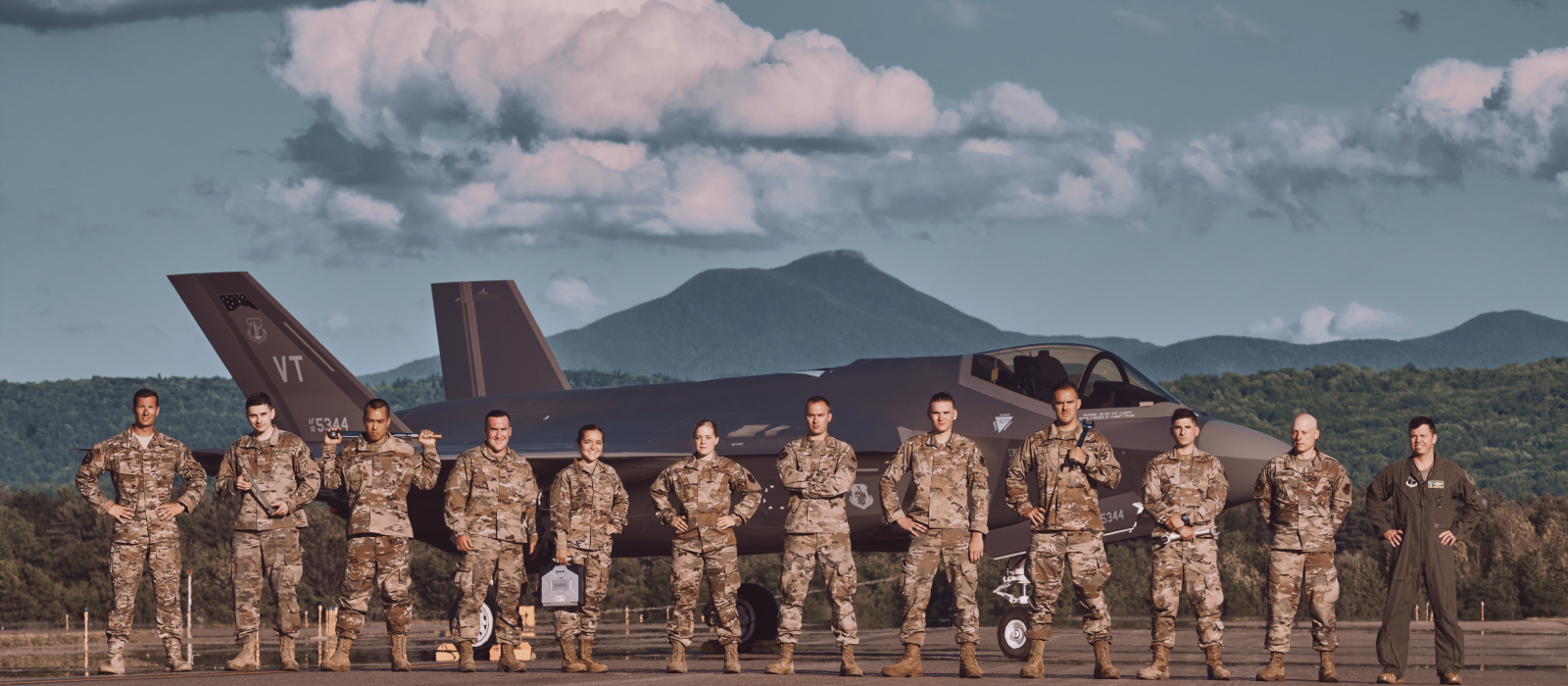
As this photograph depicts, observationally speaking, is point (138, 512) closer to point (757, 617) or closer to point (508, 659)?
point (508, 659)

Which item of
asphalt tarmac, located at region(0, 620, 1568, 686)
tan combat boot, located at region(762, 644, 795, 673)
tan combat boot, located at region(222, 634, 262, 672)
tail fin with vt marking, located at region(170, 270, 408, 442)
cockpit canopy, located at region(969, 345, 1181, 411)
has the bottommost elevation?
asphalt tarmac, located at region(0, 620, 1568, 686)

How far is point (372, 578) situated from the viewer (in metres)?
11.9

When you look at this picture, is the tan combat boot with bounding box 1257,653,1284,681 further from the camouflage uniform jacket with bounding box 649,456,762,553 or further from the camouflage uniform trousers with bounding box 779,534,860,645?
the camouflage uniform jacket with bounding box 649,456,762,553

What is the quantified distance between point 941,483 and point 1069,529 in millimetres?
1075

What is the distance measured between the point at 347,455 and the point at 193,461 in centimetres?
138

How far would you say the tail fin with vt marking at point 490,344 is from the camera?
2547cm

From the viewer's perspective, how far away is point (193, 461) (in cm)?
1218

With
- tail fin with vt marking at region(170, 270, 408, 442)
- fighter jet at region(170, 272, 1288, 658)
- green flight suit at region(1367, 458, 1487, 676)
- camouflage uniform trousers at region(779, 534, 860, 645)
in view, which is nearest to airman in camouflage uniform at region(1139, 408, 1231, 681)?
green flight suit at region(1367, 458, 1487, 676)

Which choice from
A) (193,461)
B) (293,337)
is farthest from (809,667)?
(293,337)

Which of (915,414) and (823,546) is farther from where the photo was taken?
(915,414)

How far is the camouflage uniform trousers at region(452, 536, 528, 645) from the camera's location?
11.8 metres

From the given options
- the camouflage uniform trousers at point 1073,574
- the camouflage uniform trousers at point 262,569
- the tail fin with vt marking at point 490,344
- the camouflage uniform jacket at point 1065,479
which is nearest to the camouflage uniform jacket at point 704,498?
the camouflage uniform jacket at point 1065,479

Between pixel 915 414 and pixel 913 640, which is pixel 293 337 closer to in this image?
pixel 915 414

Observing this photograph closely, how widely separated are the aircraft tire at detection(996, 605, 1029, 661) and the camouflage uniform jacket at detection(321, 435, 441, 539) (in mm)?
6177
